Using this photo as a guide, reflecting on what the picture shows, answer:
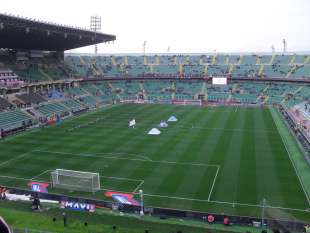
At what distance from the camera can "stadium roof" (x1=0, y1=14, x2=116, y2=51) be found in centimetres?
5838

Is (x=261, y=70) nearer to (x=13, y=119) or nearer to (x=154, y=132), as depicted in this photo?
(x=154, y=132)

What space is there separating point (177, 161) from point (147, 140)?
9.90 meters

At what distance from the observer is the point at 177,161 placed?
36.1 metres

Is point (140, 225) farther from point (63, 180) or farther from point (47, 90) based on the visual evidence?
point (47, 90)

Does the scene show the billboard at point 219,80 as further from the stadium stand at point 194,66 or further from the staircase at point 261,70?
the staircase at point 261,70

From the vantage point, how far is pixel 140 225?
23094 mm

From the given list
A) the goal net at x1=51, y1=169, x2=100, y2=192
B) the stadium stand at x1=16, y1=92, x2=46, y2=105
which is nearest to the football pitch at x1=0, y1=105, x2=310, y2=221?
the goal net at x1=51, y1=169, x2=100, y2=192

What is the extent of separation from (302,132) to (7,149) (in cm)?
3721

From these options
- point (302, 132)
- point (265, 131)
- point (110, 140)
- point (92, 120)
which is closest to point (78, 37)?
point (92, 120)

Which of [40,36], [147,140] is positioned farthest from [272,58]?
[147,140]

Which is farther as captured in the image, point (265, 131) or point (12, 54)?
point (12, 54)

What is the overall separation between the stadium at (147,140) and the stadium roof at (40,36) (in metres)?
0.29

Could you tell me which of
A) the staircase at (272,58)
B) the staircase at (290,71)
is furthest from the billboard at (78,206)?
the staircase at (272,58)

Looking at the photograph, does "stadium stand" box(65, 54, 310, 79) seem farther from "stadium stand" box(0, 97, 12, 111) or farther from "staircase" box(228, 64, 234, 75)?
"stadium stand" box(0, 97, 12, 111)
